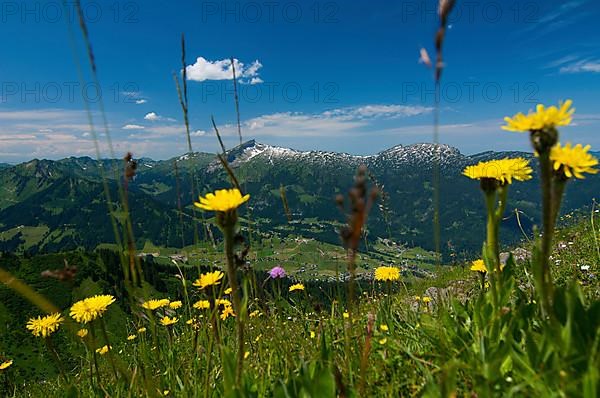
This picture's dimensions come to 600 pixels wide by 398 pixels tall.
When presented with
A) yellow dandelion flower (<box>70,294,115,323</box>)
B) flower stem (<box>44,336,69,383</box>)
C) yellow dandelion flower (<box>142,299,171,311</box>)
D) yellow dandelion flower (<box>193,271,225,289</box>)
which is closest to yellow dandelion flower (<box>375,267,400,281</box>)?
yellow dandelion flower (<box>193,271,225,289</box>)

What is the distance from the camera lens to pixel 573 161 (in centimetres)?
183

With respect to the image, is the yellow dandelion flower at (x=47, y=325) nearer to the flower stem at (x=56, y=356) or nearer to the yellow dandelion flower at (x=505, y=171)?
the flower stem at (x=56, y=356)

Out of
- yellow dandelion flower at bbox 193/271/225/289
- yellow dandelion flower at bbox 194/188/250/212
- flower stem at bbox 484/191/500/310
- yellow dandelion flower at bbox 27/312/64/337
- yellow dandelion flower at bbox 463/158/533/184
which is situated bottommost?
yellow dandelion flower at bbox 27/312/64/337

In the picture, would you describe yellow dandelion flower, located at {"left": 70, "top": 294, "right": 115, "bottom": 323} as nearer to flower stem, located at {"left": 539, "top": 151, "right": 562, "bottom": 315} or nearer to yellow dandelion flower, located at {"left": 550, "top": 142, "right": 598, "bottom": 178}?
flower stem, located at {"left": 539, "top": 151, "right": 562, "bottom": 315}

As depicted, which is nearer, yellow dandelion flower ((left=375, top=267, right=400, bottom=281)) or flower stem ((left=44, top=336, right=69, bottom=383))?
flower stem ((left=44, top=336, right=69, bottom=383))

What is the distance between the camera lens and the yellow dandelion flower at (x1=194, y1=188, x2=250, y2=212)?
1.88 m

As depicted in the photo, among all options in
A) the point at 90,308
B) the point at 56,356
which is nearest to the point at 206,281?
the point at 90,308

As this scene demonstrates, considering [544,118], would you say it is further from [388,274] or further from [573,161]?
[388,274]

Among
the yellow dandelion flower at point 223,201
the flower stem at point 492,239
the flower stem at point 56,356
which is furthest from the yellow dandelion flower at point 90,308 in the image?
the flower stem at point 492,239

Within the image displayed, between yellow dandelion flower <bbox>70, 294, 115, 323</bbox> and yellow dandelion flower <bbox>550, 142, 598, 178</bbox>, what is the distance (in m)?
3.21

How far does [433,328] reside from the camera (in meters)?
2.58

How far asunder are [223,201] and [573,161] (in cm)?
163

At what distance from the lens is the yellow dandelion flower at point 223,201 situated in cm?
188

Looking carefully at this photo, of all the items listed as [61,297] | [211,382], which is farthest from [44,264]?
[211,382]
